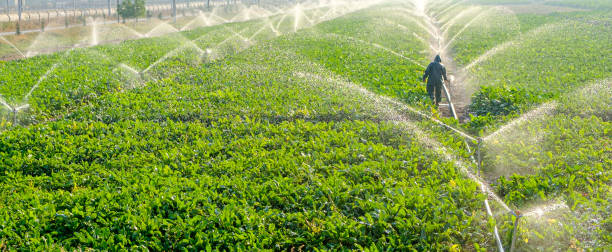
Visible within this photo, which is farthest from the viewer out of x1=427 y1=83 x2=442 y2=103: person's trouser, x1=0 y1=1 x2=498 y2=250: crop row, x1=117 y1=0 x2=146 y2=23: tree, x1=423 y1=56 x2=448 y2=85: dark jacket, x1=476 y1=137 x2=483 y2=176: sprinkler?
x1=117 y1=0 x2=146 y2=23: tree

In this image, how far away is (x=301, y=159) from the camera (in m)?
7.91

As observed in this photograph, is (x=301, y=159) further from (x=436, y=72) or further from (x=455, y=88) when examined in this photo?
(x=455, y=88)

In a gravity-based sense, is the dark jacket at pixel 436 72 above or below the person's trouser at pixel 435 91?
above

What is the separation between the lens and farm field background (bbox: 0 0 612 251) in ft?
18.7

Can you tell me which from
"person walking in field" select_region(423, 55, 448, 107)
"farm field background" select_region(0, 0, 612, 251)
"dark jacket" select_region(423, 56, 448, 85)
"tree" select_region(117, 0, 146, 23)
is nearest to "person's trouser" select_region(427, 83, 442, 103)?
"person walking in field" select_region(423, 55, 448, 107)

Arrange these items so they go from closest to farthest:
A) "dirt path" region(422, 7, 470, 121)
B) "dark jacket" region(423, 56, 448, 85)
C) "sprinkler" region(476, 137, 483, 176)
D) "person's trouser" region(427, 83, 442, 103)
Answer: "sprinkler" region(476, 137, 483, 176) → "dark jacket" region(423, 56, 448, 85) → "person's trouser" region(427, 83, 442, 103) → "dirt path" region(422, 7, 470, 121)

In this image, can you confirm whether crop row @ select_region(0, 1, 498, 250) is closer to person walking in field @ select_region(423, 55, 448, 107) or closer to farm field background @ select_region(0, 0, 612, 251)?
farm field background @ select_region(0, 0, 612, 251)

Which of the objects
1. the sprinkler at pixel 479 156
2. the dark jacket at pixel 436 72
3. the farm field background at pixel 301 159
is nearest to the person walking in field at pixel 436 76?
the dark jacket at pixel 436 72

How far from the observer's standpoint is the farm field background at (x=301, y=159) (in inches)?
225

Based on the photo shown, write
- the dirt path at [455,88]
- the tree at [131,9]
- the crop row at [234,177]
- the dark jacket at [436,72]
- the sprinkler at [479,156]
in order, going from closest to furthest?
the crop row at [234,177]
the sprinkler at [479,156]
the dark jacket at [436,72]
the dirt path at [455,88]
the tree at [131,9]

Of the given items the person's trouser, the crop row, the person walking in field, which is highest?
the person walking in field

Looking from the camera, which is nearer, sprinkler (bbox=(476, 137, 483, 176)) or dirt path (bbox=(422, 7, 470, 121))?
sprinkler (bbox=(476, 137, 483, 176))

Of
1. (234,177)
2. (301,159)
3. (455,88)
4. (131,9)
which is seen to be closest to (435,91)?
(455,88)

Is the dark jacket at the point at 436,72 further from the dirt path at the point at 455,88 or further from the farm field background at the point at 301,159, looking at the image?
the dirt path at the point at 455,88
